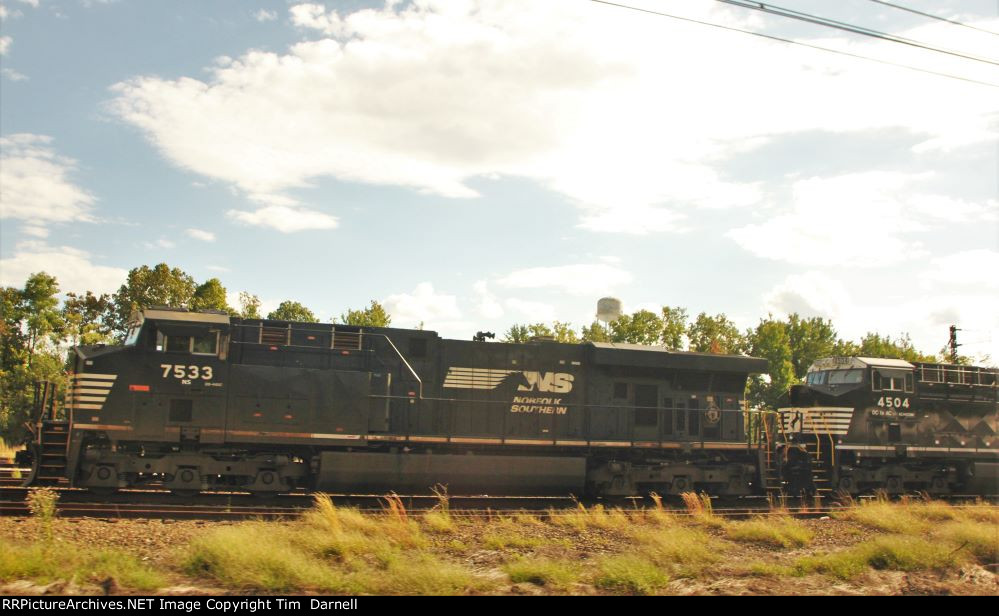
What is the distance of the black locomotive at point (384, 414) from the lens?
1330 cm

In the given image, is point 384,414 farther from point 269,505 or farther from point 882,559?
point 882,559

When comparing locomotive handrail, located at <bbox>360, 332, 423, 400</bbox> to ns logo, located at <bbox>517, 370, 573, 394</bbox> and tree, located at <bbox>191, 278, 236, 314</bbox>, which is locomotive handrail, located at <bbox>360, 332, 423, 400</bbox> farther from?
tree, located at <bbox>191, 278, 236, 314</bbox>

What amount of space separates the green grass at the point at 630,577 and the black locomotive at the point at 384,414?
6.24m

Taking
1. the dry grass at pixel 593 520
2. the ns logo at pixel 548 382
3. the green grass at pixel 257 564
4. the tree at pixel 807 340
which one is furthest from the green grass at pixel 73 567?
the tree at pixel 807 340

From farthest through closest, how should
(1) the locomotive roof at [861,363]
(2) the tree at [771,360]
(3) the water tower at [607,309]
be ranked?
(2) the tree at [771,360] < (3) the water tower at [607,309] < (1) the locomotive roof at [861,363]

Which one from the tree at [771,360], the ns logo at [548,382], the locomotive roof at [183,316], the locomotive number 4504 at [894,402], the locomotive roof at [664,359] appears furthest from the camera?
the tree at [771,360]

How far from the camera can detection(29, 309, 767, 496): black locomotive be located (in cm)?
1330

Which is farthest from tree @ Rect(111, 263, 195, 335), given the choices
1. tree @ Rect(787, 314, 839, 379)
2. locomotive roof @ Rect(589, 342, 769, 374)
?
tree @ Rect(787, 314, 839, 379)

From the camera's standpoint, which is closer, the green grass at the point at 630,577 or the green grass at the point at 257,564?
the green grass at the point at 257,564

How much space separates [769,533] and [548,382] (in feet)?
19.1

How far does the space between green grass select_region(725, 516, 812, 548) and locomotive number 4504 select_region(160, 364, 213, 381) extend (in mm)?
10603

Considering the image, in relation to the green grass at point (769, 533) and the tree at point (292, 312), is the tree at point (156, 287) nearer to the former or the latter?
the tree at point (292, 312)

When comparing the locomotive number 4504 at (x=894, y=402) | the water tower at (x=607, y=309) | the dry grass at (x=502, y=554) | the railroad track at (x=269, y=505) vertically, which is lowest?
the railroad track at (x=269, y=505)
